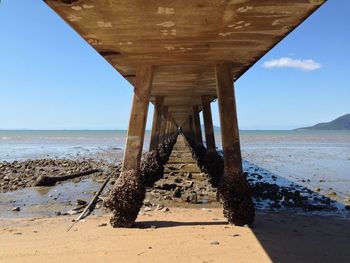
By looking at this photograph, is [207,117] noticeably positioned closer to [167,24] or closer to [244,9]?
[167,24]

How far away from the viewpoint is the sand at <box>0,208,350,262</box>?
5516mm

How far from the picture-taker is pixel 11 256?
561 cm

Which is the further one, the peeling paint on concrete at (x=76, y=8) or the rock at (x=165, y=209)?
the rock at (x=165, y=209)

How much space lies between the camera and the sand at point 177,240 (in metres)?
5.52

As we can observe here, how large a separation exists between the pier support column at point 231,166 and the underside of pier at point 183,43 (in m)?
0.02

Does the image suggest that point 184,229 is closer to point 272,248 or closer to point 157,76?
point 272,248

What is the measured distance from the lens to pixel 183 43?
7.09 metres

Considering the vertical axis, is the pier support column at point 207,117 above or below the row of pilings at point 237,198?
above

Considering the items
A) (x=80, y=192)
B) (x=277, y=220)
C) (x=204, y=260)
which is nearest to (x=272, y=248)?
(x=204, y=260)

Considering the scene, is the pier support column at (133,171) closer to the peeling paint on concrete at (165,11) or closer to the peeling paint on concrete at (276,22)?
the peeling paint on concrete at (165,11)

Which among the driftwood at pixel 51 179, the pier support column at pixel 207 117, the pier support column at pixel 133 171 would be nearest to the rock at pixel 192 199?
the pier support column at pixel 133 171

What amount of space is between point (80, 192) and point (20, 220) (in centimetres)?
381

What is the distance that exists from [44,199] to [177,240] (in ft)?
19.8

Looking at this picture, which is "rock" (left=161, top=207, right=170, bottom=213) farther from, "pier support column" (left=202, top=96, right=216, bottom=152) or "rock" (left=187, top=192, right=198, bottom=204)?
"pier support column" (left=202, top=96, right=216, bottom=152)
